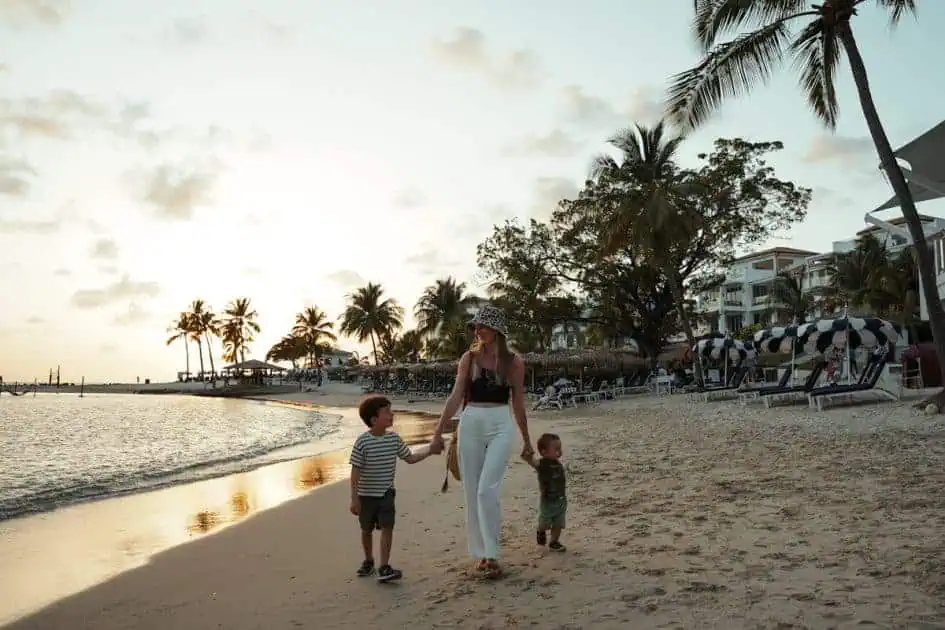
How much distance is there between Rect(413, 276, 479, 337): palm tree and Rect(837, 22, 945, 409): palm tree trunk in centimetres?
4426

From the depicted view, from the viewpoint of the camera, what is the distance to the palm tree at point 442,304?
184 feet

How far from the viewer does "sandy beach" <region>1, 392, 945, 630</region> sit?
361 centimetres

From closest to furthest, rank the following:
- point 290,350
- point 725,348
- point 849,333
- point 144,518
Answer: point 144,518
point 849,333
point 725,348
point 290,350

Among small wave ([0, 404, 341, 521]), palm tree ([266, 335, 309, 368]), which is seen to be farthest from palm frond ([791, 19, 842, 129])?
palm tree ([266, 335, 309, 368])

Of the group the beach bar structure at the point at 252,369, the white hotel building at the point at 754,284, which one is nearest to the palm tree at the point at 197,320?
the beach bar structure at the point at 252,369

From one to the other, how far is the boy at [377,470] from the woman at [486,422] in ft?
0.87

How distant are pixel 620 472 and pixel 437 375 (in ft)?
137

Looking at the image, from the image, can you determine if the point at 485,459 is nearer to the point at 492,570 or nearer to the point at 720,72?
the point at 492,570

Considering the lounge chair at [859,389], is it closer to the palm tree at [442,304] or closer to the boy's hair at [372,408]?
the boy's hair at [372,408]

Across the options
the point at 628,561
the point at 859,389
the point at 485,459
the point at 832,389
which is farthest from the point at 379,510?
the point at 859,389

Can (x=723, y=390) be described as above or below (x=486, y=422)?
below

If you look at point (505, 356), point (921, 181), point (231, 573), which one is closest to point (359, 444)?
point (505, 356)

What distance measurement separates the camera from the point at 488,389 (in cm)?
424

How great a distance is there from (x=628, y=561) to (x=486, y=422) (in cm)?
130
